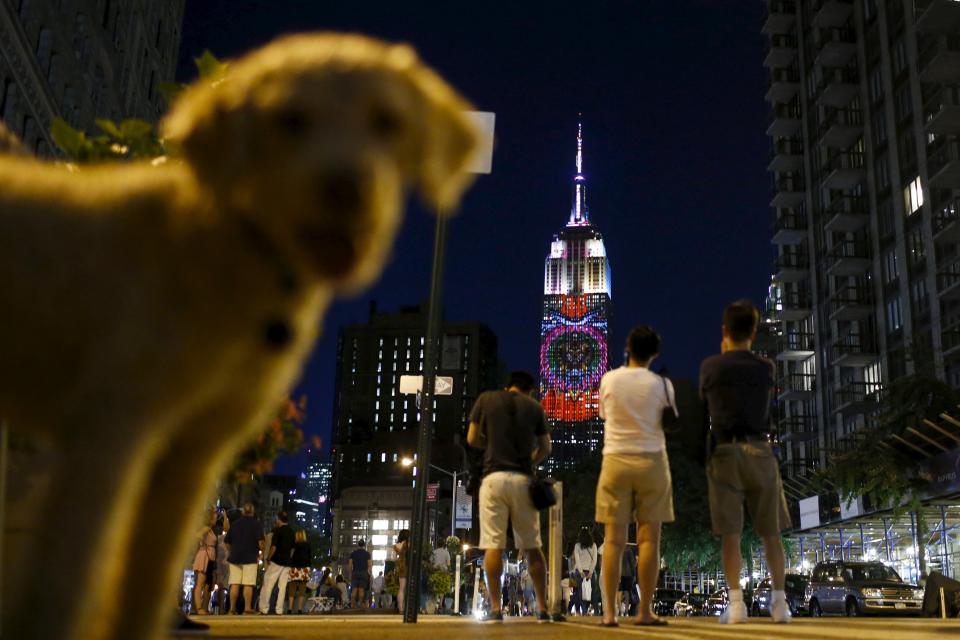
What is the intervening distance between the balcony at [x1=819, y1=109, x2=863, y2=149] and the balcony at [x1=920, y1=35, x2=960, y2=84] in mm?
9046

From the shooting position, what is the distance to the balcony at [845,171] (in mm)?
52781

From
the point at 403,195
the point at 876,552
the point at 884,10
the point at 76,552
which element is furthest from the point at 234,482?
the point at 884,10

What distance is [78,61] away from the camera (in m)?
35.3

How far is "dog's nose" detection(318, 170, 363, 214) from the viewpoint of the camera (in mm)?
1441

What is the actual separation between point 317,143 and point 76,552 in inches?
28.3

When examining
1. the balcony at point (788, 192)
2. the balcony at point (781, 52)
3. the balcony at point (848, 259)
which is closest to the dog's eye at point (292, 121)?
the balcony at point (848, 259)

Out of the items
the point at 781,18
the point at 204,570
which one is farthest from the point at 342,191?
the point at 781,18

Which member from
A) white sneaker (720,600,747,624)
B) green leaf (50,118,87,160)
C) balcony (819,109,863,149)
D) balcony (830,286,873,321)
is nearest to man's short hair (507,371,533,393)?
white sneaker (720,600,747,624)

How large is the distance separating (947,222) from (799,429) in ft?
69.0

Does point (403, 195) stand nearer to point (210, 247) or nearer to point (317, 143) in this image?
point (317, 143)

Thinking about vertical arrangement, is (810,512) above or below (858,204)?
below

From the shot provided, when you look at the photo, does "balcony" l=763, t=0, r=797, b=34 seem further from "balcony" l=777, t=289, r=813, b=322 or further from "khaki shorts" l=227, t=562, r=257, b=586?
"khaki shorts" l=227, t=562, r=257, b=586

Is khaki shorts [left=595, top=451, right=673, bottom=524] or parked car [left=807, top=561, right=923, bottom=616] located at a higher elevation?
khaki shorts [left=595, top=451, right=673, bottom=524]

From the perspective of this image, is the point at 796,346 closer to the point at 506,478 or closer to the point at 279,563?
the point at 279,563
